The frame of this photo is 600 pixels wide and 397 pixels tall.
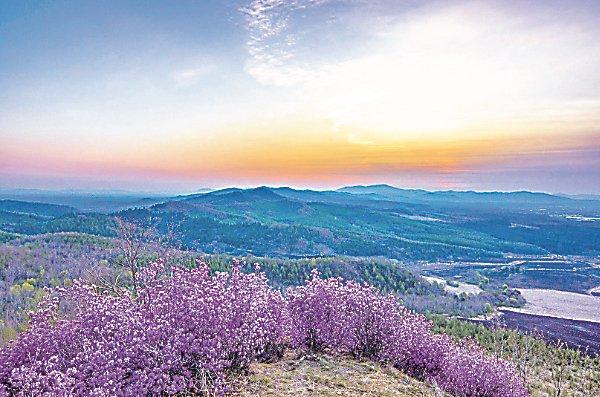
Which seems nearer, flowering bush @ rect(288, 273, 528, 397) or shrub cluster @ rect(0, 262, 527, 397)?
shrub cluster @ rect(0, 262, 527, 397)

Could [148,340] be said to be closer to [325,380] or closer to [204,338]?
[204,338]

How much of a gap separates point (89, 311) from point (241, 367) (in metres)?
2.65

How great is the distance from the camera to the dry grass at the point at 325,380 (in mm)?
7000

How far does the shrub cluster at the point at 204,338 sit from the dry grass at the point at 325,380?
1.30ft

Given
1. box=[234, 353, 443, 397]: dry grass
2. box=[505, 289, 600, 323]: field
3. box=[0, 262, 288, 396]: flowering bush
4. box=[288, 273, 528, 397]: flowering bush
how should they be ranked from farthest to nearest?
box=[505, 289, 600, 323]: field, box=[288, 273, 528, 397]: flowering bush, box=[234, 353, 443, 397]: dry grass, box=[0, 262, 288, 396]: flowering bush

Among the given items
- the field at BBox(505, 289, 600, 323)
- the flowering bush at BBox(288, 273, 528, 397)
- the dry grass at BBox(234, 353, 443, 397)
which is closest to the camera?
the dry grass at BBox(234, 353, 443, 397)

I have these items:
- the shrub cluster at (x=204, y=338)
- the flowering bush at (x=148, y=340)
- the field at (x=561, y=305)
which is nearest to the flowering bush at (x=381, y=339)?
the shrub cluster at (x=204, y=338)

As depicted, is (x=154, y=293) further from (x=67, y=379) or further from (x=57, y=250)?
(x=57, y=250)

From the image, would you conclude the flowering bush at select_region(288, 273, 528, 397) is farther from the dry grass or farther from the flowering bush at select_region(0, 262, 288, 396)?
the flowering bush at select_region(0, 262, 288, 396)

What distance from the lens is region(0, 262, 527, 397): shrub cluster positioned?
20.9ft

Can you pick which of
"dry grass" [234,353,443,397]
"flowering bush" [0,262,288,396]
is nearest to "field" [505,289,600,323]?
"dry grass" [234,353,443,397]

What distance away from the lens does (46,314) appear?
25.2 ft

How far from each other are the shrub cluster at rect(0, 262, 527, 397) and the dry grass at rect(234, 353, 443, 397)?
1.30 feet

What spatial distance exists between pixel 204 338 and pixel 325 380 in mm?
2158
